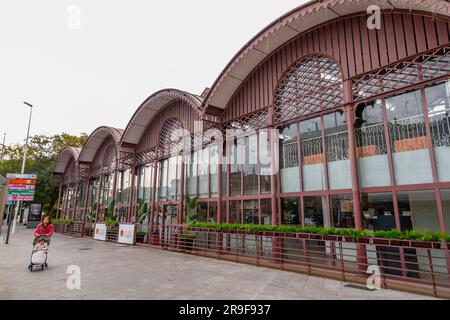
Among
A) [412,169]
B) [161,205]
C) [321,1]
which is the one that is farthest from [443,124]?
[161,205]

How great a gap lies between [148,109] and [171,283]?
11.6 metres

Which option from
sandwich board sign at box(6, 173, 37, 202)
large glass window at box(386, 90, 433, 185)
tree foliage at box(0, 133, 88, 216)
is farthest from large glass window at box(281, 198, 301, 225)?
tree foliage at box(0, 133, 88, 216)

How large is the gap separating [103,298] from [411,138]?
797 cm

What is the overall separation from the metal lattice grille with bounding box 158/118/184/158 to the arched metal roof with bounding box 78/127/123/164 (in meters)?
3.87

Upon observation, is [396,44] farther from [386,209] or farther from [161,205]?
[161,205]

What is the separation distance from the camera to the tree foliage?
3053 centimetres

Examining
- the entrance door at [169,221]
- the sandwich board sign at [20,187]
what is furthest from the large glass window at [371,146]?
the sandwich board sign at [20,187]

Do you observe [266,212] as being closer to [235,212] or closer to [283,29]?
[235,212]

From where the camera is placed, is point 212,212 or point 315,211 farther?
point 212,212

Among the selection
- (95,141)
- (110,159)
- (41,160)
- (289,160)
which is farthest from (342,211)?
(41,160)

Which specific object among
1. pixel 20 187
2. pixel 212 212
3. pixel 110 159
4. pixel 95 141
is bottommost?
pixel 212 212

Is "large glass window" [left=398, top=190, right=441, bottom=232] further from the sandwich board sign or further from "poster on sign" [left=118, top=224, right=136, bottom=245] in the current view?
the sandwich board sign

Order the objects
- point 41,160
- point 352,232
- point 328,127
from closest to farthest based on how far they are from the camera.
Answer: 1. point 352,232
2. point 328,127
3. point 41,160

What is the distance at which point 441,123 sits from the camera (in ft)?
21.0
